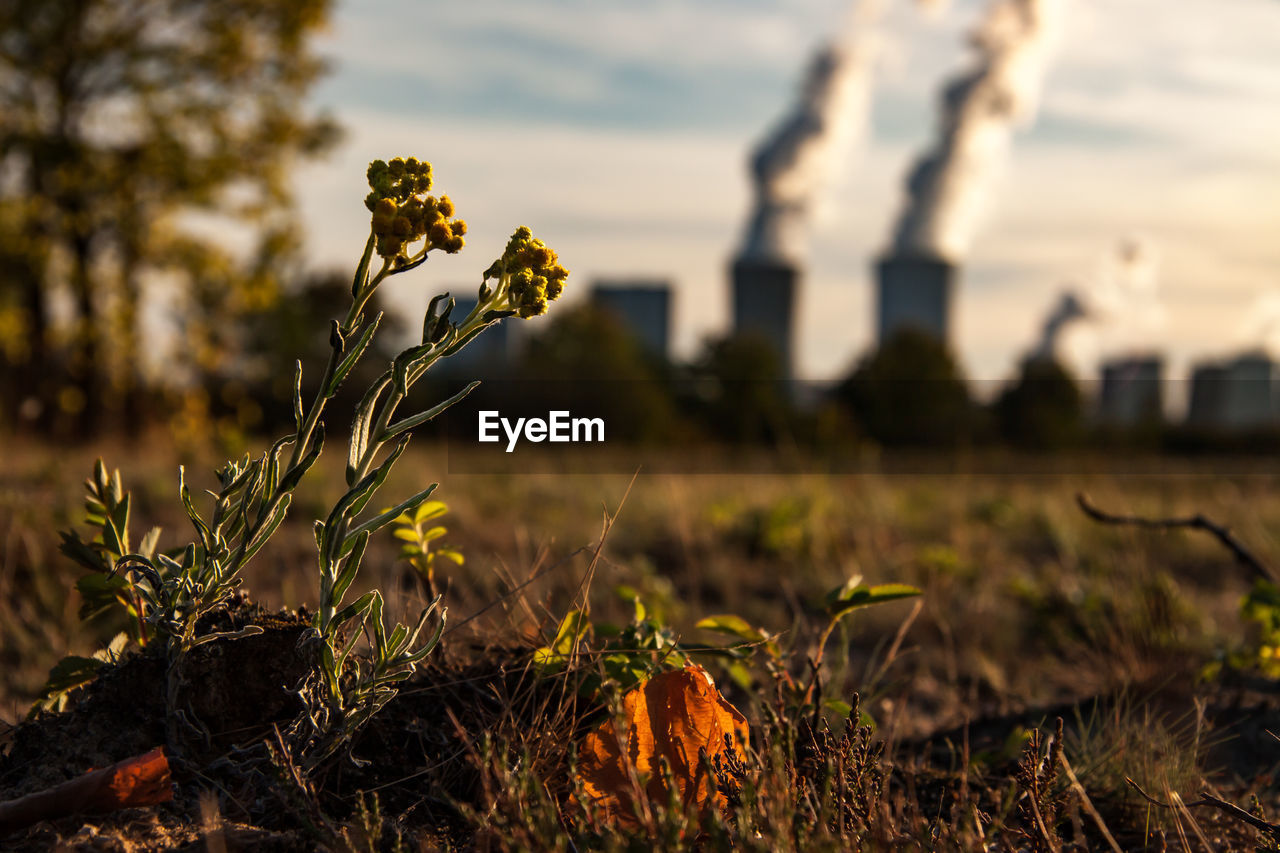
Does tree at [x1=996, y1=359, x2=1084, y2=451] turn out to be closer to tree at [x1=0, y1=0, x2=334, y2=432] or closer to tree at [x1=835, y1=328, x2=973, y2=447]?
tree at [x1=835, y1=328, x2=973, y2=447]

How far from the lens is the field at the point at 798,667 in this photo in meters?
1.38

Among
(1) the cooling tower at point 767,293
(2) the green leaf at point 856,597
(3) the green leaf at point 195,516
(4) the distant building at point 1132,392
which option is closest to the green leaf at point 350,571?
(3) the green leaf at point 195,516

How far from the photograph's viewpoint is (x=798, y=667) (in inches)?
112

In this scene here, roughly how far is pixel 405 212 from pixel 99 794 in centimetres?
85

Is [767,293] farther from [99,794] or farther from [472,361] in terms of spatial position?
[99,794]

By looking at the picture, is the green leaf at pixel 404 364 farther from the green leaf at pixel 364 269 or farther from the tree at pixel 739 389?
the tree at pixel 739 389

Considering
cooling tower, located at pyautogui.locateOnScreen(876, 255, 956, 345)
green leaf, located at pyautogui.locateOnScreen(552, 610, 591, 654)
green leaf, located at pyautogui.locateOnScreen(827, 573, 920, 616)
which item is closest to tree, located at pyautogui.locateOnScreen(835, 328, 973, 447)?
green leaf, located at pyautogui.locateOnScreen(827, 573, 920, 616)

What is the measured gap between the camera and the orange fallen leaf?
1.46m

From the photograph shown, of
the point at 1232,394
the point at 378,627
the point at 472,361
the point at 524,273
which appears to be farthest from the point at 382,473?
the point at 1232,394

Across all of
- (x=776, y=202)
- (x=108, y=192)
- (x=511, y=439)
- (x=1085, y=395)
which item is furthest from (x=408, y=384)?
(x=776, y=202)

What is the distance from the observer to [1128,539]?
5.73m

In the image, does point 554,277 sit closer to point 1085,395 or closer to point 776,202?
point 1085,395

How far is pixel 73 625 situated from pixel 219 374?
11329mm

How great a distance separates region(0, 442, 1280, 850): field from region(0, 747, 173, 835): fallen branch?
30 mm
